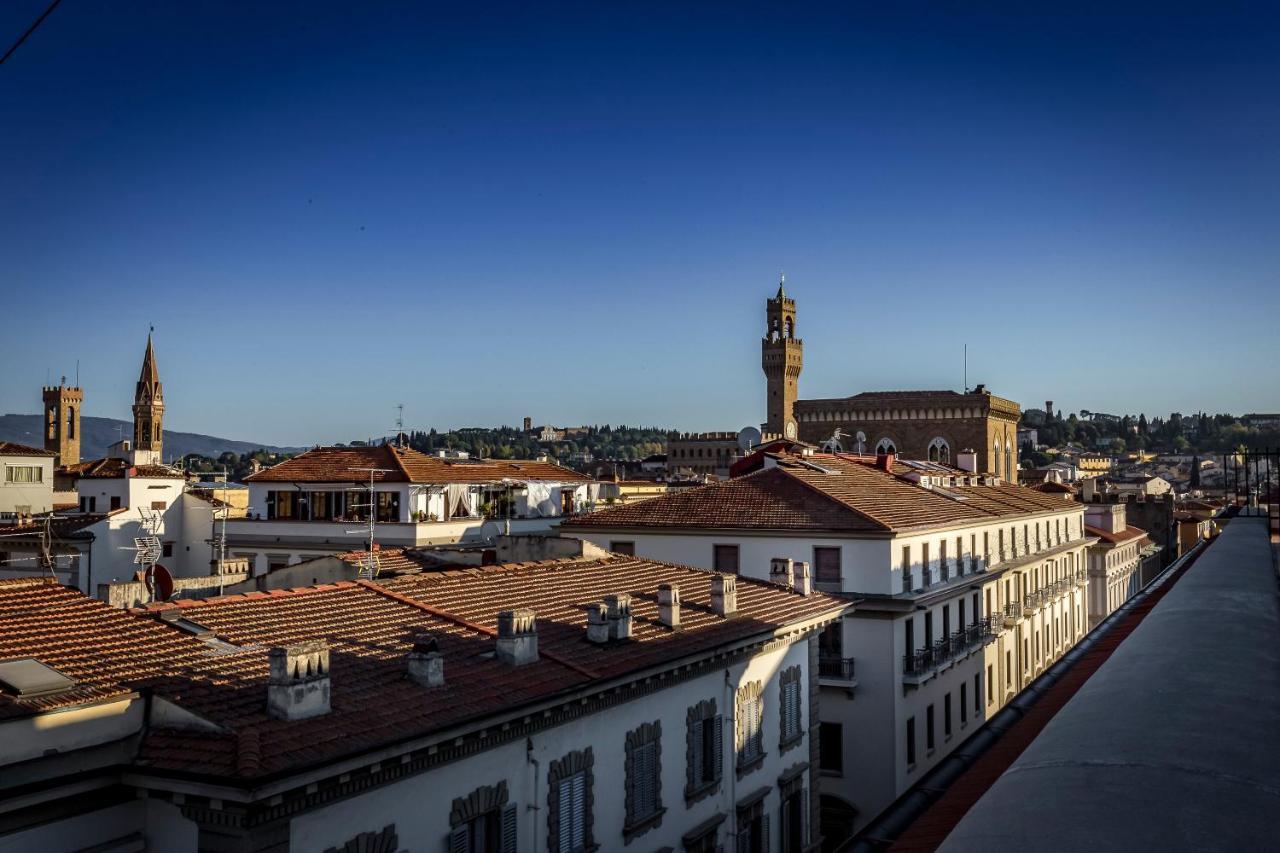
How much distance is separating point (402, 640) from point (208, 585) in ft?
45.6

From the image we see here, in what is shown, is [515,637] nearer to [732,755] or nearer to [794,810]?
[732,755]

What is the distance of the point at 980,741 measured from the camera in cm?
1410

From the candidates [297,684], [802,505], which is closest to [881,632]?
[802,505]

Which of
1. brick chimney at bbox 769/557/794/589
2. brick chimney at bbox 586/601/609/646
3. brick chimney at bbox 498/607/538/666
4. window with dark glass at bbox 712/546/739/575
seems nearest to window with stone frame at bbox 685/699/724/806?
brick chimney at bbox 586/601/609/646

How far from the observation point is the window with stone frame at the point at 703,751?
1644 cm

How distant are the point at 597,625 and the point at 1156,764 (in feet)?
36.0

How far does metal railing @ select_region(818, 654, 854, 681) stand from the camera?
2908 centimetres

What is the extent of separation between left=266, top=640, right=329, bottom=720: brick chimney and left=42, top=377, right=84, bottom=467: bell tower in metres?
115

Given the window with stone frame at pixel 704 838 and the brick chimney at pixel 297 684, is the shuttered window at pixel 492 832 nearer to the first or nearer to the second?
the brick chimney at pixel 297 684

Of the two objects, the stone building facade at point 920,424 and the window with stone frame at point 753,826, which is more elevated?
the stone building facade at point 920,424

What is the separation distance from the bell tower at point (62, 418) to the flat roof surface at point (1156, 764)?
399 feet

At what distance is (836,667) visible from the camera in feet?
95.8

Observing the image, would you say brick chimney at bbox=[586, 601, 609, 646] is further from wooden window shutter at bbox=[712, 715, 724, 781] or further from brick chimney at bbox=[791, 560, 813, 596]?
brick chimney at bbox=[791, 560, 813, 596]

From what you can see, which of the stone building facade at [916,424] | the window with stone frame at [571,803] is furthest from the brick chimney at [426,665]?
the stone building facade at [916,424]
